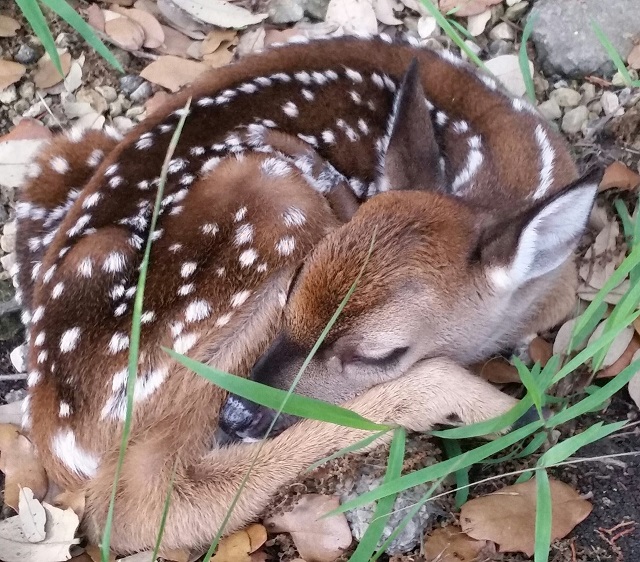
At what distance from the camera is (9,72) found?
2865 millimetres

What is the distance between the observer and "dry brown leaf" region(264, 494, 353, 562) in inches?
78.0

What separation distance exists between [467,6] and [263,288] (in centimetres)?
162

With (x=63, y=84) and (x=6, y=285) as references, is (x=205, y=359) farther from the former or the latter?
(x=63, y=84)

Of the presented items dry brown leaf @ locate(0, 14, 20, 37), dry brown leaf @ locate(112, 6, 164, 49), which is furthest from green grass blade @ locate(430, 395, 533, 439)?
dry brown leaf @ locate(0, 14, 20, 37)

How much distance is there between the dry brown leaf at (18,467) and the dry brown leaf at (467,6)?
7.46 feet

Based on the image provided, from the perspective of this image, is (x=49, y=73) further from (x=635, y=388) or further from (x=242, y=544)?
(x=635, y=388)

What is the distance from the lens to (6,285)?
8.66 ft

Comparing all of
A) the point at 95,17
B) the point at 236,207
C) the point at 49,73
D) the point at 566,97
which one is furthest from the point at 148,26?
the point at 566,97

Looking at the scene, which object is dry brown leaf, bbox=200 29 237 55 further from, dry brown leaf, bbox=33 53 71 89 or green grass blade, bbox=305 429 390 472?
green grass blade, bbox=305 429 390 472

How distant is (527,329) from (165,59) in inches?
70.0

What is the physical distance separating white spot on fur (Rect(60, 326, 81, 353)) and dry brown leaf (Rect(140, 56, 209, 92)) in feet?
4.32

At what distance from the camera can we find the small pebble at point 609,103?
9.00 feet

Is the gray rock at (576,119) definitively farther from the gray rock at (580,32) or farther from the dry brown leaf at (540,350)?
the dry brown leaf at (540,350)

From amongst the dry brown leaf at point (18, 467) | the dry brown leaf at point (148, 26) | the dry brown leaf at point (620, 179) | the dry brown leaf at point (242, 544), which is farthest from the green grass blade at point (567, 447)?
the dry brown leaf at point (148, 26)
